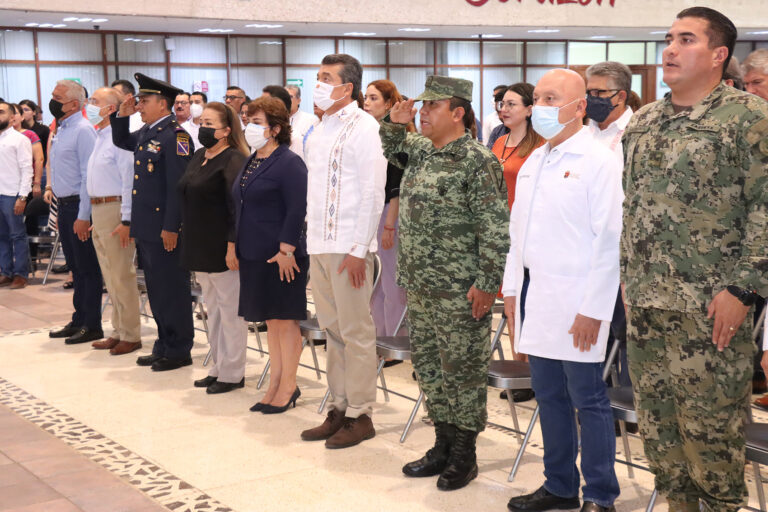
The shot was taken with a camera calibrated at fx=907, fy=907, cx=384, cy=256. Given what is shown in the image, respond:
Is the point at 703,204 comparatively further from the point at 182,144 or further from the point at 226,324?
the point at 182,144

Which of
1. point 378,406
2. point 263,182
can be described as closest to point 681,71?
point 263,182

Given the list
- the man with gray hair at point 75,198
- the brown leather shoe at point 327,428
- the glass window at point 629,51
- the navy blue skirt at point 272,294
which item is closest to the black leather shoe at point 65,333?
the man with gray hair at point 75,198

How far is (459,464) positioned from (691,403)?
1300 mm

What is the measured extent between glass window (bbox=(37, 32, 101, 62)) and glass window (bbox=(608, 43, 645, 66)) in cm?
1085

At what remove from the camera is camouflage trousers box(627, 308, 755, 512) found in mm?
2717

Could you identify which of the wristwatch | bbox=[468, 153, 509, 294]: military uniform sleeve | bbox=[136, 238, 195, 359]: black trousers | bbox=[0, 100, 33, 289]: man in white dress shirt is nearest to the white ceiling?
bbox=[0, 100, 33, 289]: man in white dress shirt

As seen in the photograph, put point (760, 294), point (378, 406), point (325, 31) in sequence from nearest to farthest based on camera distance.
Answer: point (760, 294)
point (378, 406)
point (325, 31)

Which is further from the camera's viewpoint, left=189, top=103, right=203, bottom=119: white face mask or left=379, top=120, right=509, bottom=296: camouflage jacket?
left=189, top=103, right=203, bottom=119: white face mask

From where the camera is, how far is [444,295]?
3.74 metres

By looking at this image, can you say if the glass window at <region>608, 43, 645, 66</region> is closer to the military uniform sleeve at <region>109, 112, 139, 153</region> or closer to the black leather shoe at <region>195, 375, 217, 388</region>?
the military uniform sleeve at <region>109, 112, 139, 153</region>

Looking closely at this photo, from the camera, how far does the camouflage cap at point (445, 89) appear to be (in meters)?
3.79

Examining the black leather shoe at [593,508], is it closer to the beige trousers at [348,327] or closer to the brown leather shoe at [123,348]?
the beige trousers at [348,327]

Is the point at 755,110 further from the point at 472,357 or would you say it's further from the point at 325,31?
the point at 325,31

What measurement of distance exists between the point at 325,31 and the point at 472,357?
1369cm
